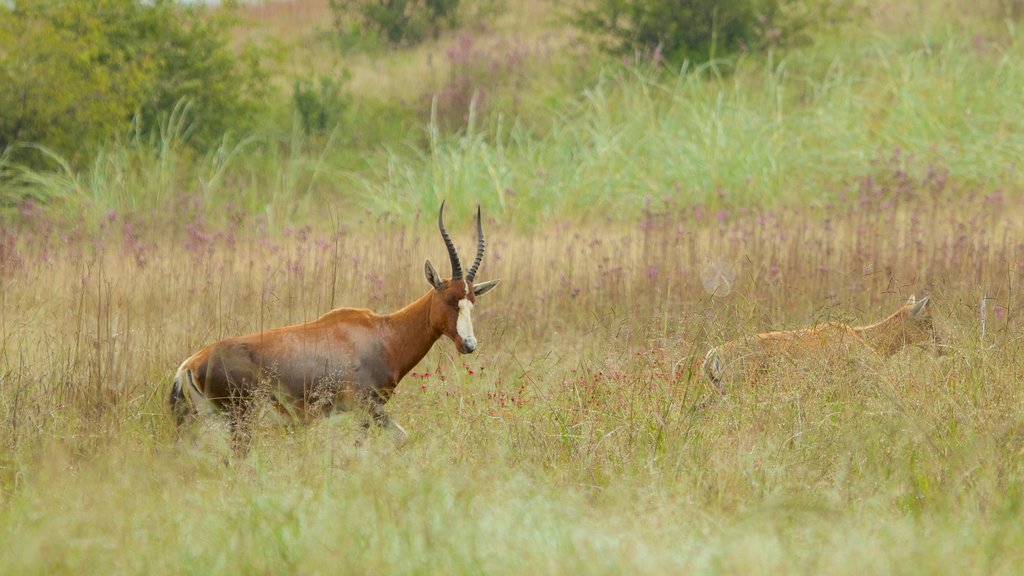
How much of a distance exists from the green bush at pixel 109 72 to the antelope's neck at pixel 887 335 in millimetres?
12026

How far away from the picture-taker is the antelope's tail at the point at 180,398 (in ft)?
19.8

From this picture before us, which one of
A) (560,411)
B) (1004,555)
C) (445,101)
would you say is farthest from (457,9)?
(1004,555)

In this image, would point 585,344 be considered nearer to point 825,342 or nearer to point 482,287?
point 482,287

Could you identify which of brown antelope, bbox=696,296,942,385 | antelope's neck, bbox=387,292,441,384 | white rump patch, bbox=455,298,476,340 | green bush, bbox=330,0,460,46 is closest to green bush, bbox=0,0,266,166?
green bush, bbox=330,0,460,46

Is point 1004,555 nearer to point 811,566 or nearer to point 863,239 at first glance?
point 811,566

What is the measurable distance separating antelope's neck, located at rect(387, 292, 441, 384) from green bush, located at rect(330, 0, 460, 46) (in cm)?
1943

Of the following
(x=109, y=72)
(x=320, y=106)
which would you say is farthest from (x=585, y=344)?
(x=320, y=106)

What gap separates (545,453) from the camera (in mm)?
5594

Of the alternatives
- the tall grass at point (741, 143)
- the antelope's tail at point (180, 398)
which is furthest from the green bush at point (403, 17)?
the antelope's tail at point (180, 398)

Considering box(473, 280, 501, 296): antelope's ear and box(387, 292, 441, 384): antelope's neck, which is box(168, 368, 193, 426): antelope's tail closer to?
box(387, 292, 441, 384): antelope's neck

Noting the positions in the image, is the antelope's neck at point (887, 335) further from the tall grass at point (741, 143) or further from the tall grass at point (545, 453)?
the tall grass at point (741, 143)

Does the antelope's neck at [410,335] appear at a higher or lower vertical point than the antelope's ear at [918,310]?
lower

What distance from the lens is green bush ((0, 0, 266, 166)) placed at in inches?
635

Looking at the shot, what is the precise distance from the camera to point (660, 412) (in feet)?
19.5
